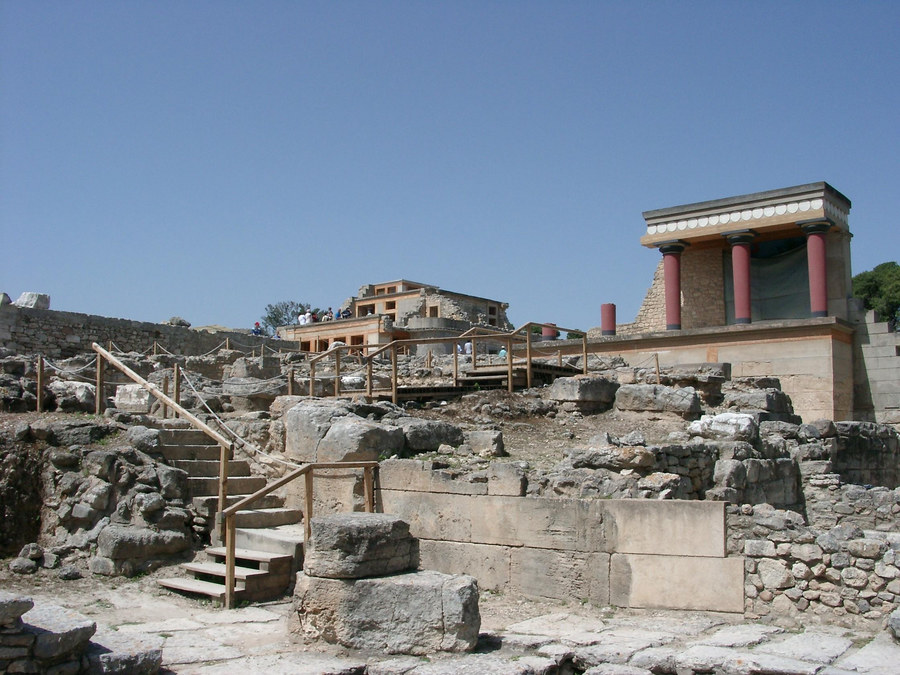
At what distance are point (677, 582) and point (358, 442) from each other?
407 centimetres

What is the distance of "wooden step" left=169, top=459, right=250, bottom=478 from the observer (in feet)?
35.1

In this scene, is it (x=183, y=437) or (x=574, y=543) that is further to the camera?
(x=183, y=437)

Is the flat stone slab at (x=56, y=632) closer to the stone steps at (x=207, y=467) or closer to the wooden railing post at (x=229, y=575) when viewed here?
the wooden railing post at (x=229, y=575)

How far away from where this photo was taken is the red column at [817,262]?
860 inches

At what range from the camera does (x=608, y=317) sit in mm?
24344

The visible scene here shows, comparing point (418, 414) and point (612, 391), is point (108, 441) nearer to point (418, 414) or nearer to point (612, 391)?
point (418, 414)

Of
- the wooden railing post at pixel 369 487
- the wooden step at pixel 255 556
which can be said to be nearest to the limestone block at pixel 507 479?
the wooden railing post at pixel 369 487

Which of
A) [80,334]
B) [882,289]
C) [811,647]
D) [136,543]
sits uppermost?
[882,289]

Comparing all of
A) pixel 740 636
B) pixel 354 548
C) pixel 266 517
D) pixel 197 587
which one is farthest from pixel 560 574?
pixel 266 517

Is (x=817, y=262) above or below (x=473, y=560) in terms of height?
above

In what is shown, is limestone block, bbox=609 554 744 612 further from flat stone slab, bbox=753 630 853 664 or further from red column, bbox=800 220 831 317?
red column, bbox=800 220 831 317

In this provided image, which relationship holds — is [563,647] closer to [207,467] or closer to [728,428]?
[728,428]

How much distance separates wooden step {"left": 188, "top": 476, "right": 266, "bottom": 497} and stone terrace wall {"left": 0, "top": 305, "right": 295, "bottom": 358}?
44.1ft

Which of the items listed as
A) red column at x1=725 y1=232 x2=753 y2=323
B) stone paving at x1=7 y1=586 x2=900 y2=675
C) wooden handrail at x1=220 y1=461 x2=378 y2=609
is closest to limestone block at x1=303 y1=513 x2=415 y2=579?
stone paving at x1=7 y1=586 x2=900 y2=675
